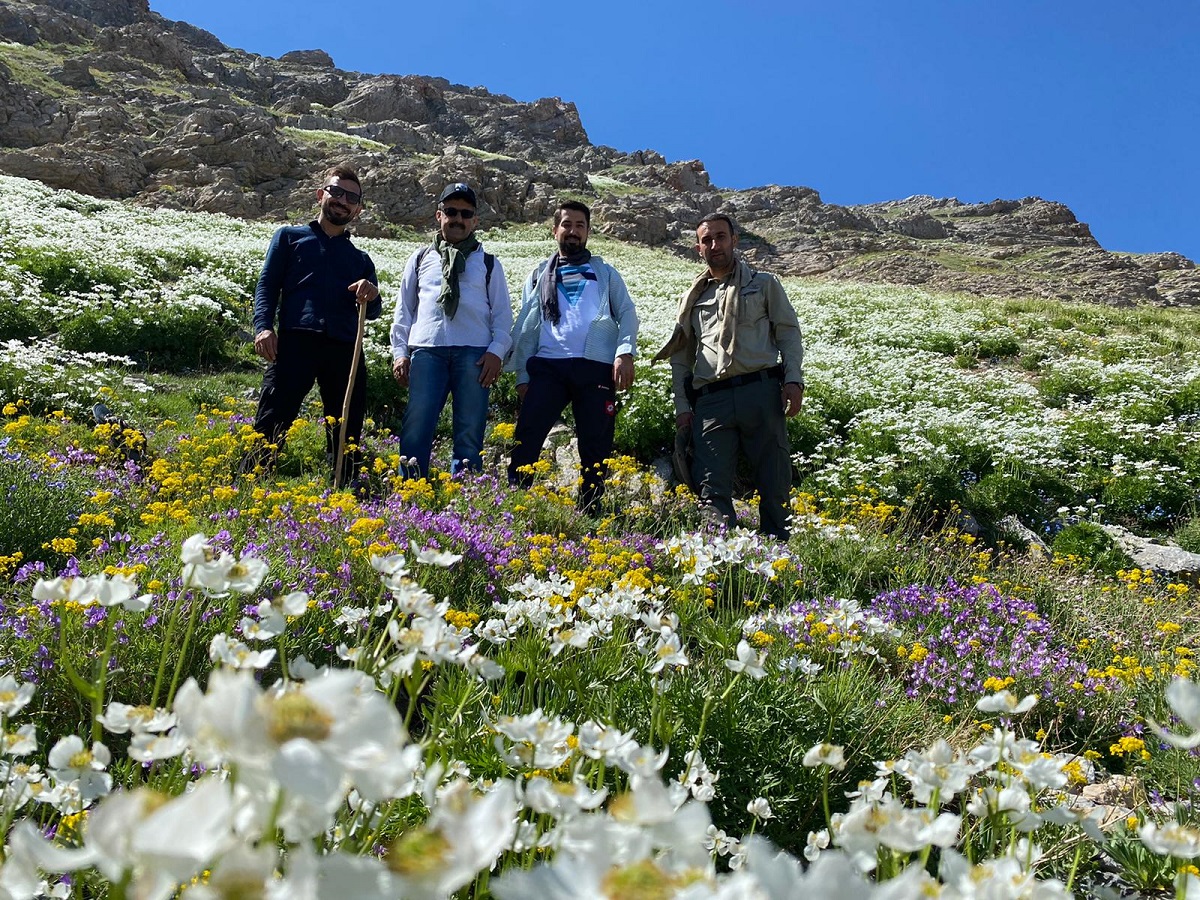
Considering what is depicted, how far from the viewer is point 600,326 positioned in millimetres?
5832

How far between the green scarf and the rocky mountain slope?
3601cm

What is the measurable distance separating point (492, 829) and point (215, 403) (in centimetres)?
870

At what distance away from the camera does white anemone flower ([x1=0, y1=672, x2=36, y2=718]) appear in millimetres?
1169

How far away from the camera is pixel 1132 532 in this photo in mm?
7465

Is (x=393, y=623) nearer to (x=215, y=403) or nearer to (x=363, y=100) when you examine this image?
(x=215, y=403)

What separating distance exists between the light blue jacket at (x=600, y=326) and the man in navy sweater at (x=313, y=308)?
3.91ft

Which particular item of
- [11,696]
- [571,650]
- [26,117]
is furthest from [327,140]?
[11,696]

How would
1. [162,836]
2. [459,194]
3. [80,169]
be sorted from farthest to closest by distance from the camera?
[80,169] → [459,194] → [162,836]

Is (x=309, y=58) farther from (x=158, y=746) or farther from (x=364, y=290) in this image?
(x=158, y=746)

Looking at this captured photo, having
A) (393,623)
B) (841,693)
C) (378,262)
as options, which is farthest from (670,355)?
(378,262)

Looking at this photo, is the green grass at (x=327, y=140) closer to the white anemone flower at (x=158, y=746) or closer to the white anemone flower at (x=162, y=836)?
the white anemone flower at (x=158, y=746)

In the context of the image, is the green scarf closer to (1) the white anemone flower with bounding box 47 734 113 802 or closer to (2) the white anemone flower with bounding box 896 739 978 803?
(1) the white anemone flower with bounding box 47 734 113 802

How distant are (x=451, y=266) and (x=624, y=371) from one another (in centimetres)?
158

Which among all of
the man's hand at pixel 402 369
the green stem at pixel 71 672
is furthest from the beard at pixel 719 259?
the green stem at pixel 71 672
